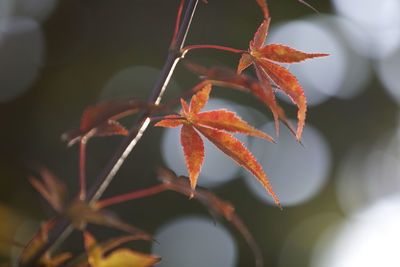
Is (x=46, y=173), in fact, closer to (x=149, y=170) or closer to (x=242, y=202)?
(x=149, y=170)

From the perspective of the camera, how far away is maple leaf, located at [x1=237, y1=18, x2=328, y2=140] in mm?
435

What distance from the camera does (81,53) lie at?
281 centimetres

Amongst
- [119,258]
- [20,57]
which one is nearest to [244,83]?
[119,258]

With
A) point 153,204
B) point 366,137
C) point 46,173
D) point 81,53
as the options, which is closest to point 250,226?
point 153,204

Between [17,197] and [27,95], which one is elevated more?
[27,95]

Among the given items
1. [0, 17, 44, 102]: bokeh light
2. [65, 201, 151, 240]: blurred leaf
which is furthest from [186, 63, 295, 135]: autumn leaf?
[0, 17, 44, 102]: bokeh light

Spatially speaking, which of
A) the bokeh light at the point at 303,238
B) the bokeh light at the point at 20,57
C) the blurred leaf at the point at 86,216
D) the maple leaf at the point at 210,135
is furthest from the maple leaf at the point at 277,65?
the bokeh light at the point at 303,238

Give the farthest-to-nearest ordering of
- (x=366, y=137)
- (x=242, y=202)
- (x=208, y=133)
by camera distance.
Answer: (x=366, y=137)
(x=242, y=202)
(x=208, y=133)

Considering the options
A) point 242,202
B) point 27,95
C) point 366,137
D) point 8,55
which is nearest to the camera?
point 27,95

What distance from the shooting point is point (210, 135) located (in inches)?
17.3

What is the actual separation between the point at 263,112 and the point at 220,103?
0.37 metres

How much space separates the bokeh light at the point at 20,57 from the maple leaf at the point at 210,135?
2.23 metres

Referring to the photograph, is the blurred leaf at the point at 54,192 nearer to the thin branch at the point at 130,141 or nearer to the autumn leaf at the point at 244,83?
the thin branch at the point at 130,141

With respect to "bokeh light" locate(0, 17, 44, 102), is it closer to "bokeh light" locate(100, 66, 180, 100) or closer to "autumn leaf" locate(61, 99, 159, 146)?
"bokeh light" locate(100, 66, 180, 100)
